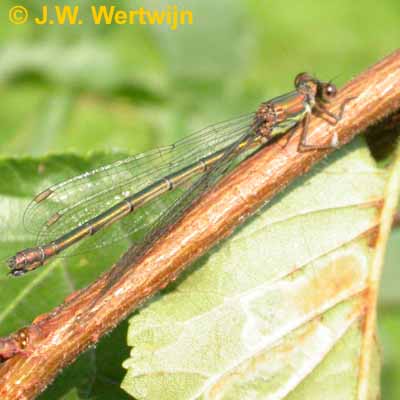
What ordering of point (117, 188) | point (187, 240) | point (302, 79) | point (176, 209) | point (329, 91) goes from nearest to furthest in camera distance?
point (187, 240), point (176, 209), point (329, 91), point (117, 188), point (302, 79)

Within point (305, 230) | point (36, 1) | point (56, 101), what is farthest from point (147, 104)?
point (305, 230)

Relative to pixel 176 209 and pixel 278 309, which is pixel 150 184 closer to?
pixel 176 209

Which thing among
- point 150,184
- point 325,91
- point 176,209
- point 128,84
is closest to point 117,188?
point 150,184

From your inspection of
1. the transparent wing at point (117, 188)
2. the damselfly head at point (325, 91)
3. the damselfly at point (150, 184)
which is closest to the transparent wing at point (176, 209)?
the damselfly at point (150, 184)

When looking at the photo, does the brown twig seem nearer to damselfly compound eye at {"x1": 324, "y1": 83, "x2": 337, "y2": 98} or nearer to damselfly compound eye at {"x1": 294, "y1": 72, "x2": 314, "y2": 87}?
damselfly compound eye at {"x1": 324, "y1": 83, "x2": 337, "y2": 98}

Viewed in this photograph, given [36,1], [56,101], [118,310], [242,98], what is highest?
[36,1]

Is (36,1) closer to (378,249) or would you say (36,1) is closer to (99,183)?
(99,183)
